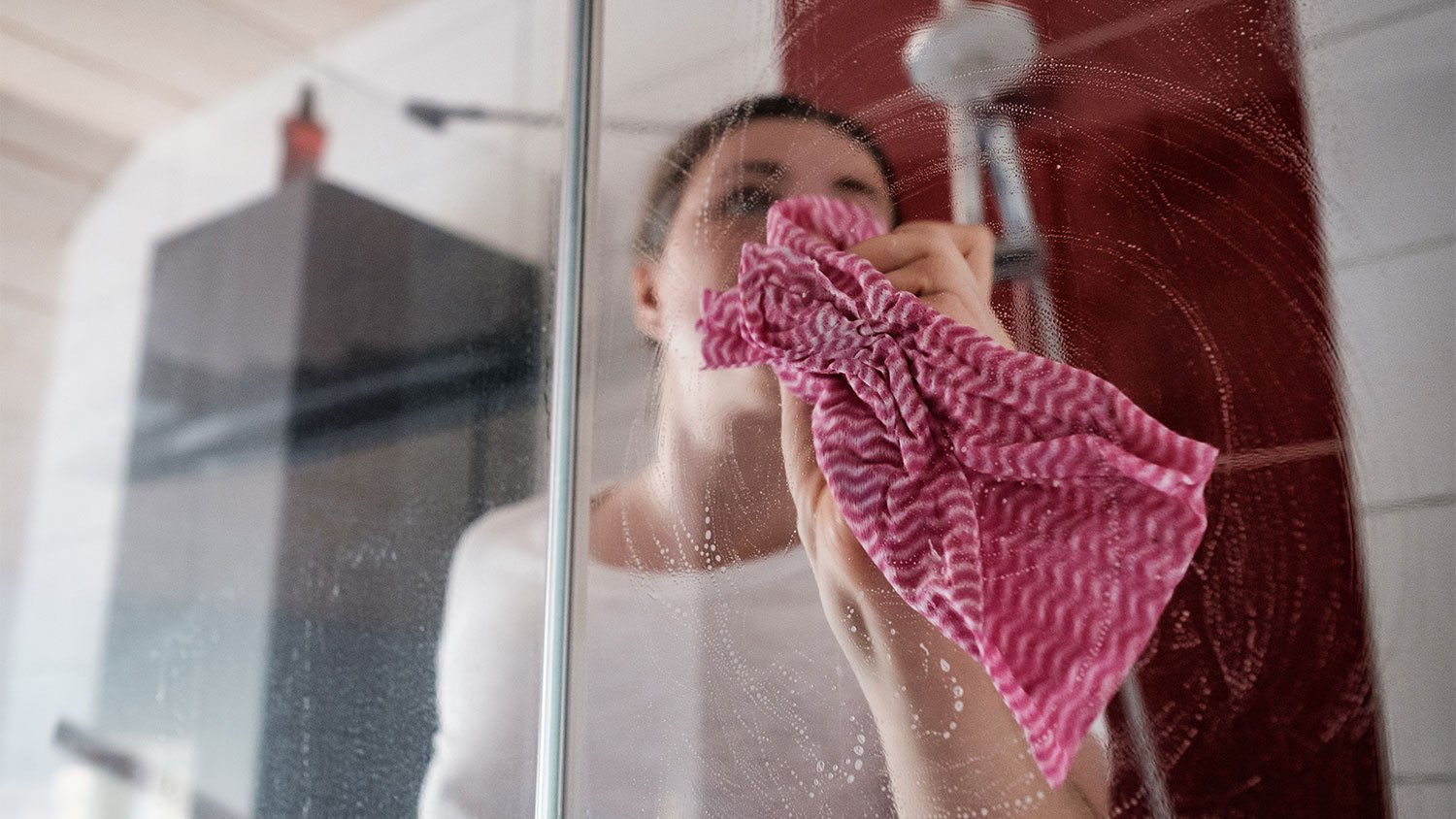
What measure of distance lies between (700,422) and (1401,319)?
26 centimetres

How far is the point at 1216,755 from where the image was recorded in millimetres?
345

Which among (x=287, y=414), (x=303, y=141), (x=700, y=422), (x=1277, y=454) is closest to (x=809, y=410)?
(x=700, y=422)

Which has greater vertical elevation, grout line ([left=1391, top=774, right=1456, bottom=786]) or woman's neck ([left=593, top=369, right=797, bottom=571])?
woman's neck ([left=593, top=369, right=797, bottom=571])

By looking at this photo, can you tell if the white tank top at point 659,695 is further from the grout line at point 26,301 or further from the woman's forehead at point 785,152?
the grout line at point 26,301

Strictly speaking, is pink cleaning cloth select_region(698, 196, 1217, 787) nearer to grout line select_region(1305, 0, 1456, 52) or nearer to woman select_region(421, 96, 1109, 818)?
woman select_region(421, 96, 1109, 818)

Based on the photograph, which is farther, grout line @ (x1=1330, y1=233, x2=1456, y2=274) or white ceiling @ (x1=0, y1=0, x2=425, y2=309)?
white ceiling @ (x1=0, y1=0, x2=425, y2=309)

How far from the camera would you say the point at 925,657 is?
0.40 m

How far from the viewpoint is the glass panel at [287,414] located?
589mm

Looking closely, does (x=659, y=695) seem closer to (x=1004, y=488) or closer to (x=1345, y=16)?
(x=1004, y=488)

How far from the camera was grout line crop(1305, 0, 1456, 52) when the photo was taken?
35cm

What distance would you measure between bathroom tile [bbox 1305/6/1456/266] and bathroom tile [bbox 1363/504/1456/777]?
0.08m

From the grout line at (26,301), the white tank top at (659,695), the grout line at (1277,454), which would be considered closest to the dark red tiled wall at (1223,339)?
the grout line at (1277,454)

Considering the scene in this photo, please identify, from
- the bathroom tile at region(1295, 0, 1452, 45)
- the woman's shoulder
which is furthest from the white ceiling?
the bathroom tile at region(1295, 0, 1452, 45)

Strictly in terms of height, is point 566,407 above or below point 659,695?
above
